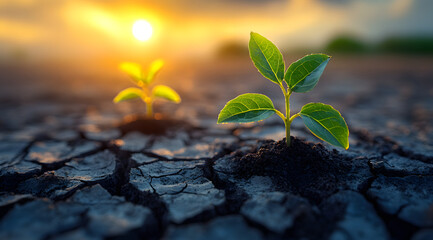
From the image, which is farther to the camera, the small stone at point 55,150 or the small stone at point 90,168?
the small stone at point 55,150

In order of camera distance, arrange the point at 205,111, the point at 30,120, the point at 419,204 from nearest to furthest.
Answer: the point at 419,204
the point at 30,120
the point at 205,111

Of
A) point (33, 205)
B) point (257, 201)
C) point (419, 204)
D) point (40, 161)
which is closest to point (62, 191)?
point (33, 205)

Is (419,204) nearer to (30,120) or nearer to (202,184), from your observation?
(202,184)

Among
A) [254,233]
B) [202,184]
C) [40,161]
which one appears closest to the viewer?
[254,233]

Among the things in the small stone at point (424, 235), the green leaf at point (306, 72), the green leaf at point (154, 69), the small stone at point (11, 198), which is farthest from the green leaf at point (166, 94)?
the small stone at point (424, 235)

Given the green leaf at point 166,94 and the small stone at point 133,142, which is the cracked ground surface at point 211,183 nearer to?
the small stone at point 133,142

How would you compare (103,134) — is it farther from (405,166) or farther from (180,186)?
(405,166)

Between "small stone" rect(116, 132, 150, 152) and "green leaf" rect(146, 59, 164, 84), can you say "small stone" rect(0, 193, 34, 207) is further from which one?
"green leaf" rect(146, 59, 164, 84)
